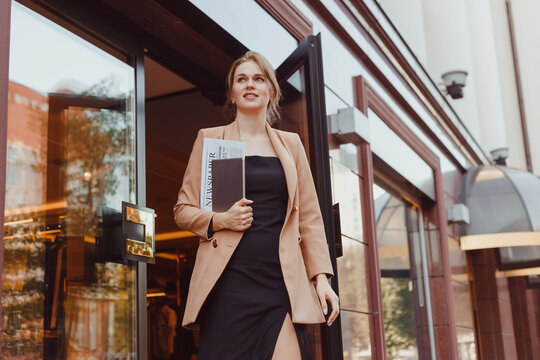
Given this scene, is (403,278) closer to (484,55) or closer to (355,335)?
(355,335)

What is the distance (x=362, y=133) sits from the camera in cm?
569

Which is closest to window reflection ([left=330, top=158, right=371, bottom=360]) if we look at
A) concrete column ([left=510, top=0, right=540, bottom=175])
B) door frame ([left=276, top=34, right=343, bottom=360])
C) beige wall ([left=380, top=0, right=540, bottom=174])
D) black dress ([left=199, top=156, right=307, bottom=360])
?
door frame ([left=276, top=34, right=343, bottom=360])

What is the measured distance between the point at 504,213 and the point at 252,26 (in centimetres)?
694

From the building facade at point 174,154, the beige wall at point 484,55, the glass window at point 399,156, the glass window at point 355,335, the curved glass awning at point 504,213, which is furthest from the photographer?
the beige wall at point 484,55

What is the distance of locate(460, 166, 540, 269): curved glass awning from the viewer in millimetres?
10000

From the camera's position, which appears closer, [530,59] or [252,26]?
[252,26]

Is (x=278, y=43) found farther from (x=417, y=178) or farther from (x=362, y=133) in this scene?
(x=417, y=178)

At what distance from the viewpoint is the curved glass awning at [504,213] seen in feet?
32.8

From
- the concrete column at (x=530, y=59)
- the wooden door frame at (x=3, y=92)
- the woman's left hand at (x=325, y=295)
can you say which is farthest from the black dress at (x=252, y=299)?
the concrete column at (x=530, y=59)

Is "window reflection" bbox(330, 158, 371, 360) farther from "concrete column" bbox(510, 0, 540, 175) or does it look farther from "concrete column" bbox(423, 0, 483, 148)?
"concrete column" bbox(510, 0, 540, 175)

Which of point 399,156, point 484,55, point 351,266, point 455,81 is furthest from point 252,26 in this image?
point 484,55

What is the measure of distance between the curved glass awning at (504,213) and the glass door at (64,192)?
7743 mm

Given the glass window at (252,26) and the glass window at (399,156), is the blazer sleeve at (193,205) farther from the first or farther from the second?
the glass window at (399,156)

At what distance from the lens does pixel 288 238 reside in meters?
2.47
